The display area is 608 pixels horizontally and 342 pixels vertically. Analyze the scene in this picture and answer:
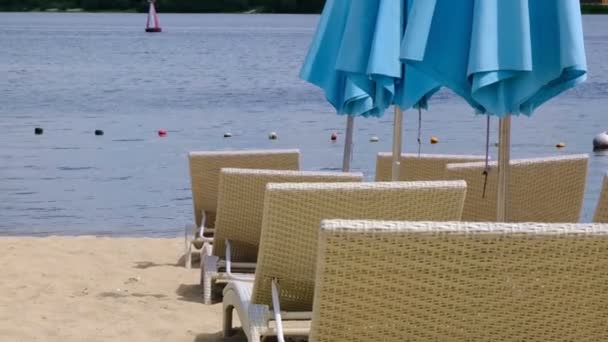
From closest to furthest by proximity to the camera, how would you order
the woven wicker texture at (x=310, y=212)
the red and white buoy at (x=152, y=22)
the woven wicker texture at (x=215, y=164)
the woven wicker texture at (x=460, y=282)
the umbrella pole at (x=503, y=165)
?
the woven wicker texture at (x=460, y=282)
the woven wicker texture at (x=310, y=212)
the umbrella pole at (x=503, y=165)
the woven wicker texture at (x=215, y=164)
the red and white buoy at (x=152, y=22)

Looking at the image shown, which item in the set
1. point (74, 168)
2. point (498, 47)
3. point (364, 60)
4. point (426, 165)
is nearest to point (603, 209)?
point (498, 47)

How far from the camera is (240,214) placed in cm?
548

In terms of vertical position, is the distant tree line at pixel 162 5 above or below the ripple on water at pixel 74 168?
below

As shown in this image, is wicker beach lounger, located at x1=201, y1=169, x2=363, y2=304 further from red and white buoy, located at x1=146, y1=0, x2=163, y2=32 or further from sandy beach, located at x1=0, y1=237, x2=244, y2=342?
red and white buoy, located at x1=146, y1=0, x2=163, y2=32

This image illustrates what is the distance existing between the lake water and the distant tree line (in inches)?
2971

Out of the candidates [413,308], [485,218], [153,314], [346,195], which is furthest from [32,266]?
[413,308]

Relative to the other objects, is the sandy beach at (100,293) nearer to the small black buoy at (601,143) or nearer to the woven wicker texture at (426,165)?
the woven wicker texture at (426,165)

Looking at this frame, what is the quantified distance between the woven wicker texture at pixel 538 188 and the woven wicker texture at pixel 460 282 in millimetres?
2433

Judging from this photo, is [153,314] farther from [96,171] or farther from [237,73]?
[237,73]

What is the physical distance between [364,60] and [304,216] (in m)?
1.04

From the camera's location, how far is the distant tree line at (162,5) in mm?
124688

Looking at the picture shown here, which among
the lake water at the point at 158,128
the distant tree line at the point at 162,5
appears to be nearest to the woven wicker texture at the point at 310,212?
the lake water at the point at 158,128

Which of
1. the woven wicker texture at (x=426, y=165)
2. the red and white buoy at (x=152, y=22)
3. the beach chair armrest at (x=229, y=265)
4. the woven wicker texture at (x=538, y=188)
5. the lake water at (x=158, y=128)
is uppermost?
the woven wicker texture at (x=538, y=188)

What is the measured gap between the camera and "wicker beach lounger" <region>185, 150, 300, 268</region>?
20.9 ft
